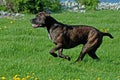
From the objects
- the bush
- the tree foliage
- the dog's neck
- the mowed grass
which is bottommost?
the tree foliage

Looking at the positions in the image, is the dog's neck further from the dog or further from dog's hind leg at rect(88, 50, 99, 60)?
dog's hind leg at rect(88, 50, 99, 60)

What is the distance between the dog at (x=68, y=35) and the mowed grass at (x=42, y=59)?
339 mm

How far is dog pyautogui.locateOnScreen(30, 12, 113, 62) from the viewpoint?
13.5 m

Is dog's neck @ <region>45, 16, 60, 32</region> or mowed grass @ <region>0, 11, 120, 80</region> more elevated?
dog's neck @ <region>45, 16, 60, 32</region>

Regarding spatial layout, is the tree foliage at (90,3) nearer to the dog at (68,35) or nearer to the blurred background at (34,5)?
the blurred background at (34,5)

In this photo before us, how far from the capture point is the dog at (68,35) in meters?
13.5

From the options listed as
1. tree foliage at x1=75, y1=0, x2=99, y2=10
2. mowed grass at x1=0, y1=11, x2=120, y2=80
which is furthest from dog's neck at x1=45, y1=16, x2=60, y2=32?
tree foliage at x1=75, y1=0, x2=99, y2=10

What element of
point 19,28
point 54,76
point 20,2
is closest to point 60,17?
point 19,28

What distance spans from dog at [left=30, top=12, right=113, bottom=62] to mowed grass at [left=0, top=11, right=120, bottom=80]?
1.11 feet

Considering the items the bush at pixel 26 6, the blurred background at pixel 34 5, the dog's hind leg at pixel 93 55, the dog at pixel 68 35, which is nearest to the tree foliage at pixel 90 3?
the blurred background at pixel 34 5

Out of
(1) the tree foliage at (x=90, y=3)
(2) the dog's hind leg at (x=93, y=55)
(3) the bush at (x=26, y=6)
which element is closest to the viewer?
(2) the dog's hind leg at (x=93, y=55)

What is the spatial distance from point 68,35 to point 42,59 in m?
1.00

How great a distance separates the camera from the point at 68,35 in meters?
13.7

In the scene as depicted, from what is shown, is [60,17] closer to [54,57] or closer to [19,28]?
[19,28]
